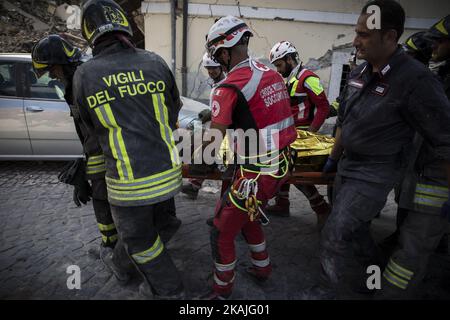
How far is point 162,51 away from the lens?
8461 millimetres

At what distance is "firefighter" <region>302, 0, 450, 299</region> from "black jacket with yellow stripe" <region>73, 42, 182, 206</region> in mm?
1348

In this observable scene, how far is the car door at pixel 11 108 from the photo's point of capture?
15.6 ft

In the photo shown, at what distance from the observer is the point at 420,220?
2318 millimetres

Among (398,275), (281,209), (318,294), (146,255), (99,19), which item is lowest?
(281,209)

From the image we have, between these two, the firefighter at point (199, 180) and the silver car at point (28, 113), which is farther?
the silver car at point (28, 113)

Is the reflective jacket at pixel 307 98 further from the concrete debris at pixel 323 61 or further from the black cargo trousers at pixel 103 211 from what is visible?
the concrete debris at pixel 323 61

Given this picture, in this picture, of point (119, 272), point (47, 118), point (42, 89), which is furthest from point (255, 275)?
point (42, 89)

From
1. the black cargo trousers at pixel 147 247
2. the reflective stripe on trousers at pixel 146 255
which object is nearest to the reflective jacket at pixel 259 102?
the black cargo trousers at pixel 147 247

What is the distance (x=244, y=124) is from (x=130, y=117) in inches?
30.8

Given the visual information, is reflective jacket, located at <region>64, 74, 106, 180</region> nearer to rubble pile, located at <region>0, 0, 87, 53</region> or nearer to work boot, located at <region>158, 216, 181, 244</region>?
work boot, located at <region>158, 216, 181, 244</region>

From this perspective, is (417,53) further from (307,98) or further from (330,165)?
(330,165)
